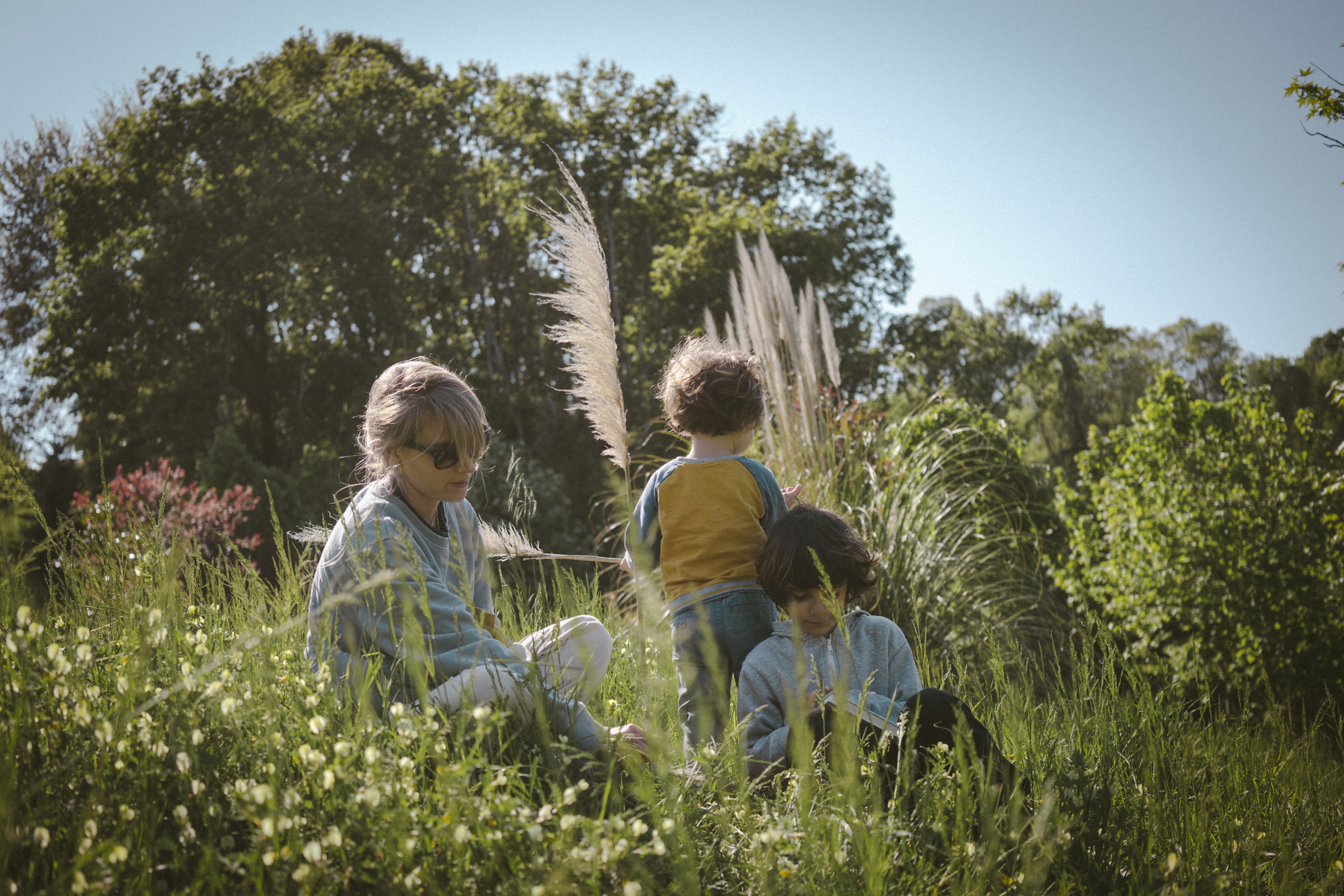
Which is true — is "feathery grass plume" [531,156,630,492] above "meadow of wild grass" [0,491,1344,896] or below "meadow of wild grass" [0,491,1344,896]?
above

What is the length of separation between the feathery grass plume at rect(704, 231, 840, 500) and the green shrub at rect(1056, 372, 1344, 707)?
5.73 feet

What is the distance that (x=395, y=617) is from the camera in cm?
172

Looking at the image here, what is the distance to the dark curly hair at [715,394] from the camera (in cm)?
245

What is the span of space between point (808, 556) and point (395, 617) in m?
1.01

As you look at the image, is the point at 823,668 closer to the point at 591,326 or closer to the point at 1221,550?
the point at 591,326

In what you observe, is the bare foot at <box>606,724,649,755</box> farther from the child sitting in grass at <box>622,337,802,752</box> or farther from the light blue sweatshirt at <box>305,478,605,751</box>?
the child sitting in grass at <box>622,337,802,752</box>

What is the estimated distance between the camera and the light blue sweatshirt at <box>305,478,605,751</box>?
1.53 meters

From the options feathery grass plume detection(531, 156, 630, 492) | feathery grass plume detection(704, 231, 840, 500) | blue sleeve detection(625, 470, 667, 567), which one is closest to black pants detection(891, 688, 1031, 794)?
blue sleeve detection(625, 470, 667, 567)

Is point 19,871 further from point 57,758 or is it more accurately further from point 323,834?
point 323,834

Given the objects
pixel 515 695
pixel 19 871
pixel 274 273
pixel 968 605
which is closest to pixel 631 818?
pixel 515 695

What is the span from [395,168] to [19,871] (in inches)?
607

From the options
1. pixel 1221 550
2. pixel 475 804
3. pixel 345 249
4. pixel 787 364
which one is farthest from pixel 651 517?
pixel 345 249

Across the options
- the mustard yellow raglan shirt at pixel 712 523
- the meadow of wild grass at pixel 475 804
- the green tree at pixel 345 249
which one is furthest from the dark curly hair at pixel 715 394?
the green tree at pixel 345 249

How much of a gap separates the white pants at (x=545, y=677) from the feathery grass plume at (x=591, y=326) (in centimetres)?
80
